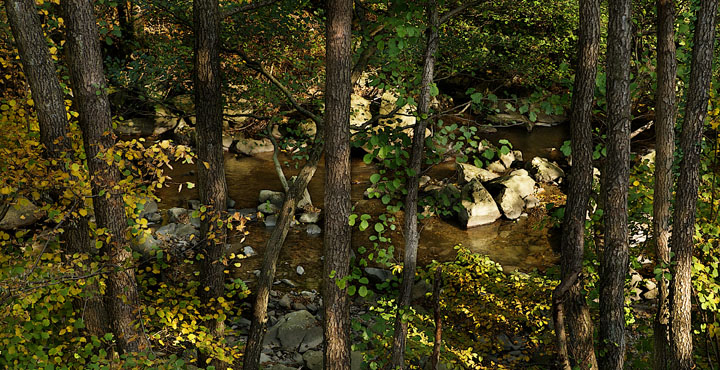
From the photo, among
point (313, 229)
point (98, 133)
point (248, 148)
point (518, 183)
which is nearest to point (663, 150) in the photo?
point (98, 133)

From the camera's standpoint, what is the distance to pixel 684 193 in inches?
216

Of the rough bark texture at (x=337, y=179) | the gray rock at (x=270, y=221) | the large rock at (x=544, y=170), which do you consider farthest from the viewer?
the large rock at (x=544, y=170)

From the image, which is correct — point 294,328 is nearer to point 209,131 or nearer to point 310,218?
point 209,131

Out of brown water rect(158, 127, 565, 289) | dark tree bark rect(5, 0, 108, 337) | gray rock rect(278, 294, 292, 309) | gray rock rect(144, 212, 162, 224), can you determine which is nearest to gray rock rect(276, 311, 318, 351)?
gray rock rect(278, 294, 292, 309)

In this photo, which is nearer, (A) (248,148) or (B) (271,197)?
(B) (271,197)

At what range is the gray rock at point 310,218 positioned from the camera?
44.2 feet

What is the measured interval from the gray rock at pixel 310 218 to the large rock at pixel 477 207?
11.9 feet

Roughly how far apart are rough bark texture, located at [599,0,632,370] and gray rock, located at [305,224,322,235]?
27.1 feet

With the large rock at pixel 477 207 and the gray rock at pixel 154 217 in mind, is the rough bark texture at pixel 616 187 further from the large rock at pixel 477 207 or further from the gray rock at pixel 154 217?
the gray rock at pixel 154 217

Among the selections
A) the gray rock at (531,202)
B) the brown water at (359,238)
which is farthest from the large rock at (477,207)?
the gray rock at (531,202)

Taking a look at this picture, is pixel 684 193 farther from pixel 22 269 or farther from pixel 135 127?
pixel 135 127

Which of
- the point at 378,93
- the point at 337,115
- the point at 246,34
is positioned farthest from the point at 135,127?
the point at 337,115

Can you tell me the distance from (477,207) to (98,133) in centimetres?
1057

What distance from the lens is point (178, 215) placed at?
12.9 m
